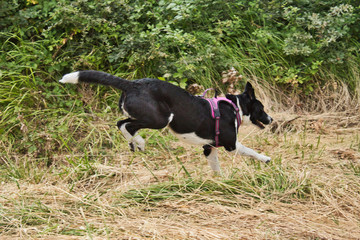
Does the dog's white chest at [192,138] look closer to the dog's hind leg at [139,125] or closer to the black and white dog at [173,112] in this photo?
the black and white dog at [173,112]

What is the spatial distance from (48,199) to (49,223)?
48 cm

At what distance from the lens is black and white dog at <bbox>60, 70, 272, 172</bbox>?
3645mm

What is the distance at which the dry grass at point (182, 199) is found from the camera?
9.30 feet

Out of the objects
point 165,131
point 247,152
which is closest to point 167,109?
point 247,152

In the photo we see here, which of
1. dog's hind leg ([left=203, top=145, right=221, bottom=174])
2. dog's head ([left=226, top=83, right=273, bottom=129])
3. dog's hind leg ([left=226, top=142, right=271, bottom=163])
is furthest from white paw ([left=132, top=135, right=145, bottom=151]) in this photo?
dog's head ([left=226, top=83, right=273, bottom=129])

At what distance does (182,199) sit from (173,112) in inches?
34.8

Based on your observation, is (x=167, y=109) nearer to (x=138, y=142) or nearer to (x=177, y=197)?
(x=138, y=142)

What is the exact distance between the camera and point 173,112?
3830 millimetres

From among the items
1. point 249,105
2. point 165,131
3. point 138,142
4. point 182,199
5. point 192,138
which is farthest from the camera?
point 165,131

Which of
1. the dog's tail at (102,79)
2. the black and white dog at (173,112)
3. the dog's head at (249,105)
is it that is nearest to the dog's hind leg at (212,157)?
the black and white dog at (173,112)

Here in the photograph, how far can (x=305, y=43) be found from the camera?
245 inches

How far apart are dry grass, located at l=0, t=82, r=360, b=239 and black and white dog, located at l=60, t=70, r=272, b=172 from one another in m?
0.30

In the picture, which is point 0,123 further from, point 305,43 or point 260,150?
point 305,43

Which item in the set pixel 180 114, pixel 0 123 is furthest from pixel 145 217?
pixel 0 123
